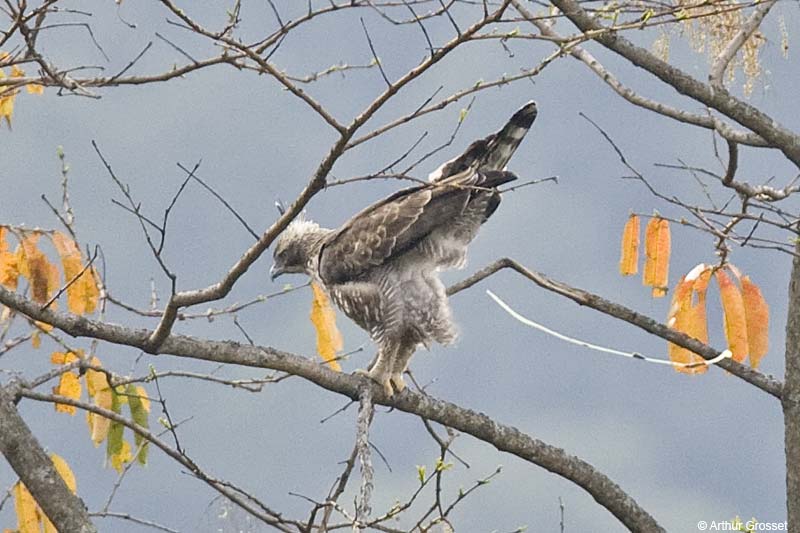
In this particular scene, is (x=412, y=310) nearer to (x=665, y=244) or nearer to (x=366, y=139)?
(x=665, y=244)

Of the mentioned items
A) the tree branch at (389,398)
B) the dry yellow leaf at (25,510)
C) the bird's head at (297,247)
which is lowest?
the dry yellow leaf at (25,510)

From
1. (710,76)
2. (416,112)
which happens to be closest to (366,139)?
(416,112)

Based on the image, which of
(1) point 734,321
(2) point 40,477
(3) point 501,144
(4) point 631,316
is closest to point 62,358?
(2) point 40,477

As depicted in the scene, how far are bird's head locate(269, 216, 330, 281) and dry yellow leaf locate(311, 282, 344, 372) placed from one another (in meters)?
1.25

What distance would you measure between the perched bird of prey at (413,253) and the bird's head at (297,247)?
537mm

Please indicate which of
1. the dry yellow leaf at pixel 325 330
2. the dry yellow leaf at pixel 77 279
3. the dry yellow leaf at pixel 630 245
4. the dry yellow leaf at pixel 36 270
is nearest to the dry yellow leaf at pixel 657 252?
the dry yellow leaf at pixel 630 245

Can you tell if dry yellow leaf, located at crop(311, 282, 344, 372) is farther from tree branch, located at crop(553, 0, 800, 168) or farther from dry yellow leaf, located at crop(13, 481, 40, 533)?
tree branch, located at crop(553, 0, 800, 168)

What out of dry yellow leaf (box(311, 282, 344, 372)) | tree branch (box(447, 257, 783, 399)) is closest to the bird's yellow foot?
dry yellow leaf (box(311, 282, 344, 372))

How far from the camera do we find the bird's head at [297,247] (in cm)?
A: 696

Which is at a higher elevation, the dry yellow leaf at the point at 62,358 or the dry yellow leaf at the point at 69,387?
the dry yellow leaf at the point at 62,358

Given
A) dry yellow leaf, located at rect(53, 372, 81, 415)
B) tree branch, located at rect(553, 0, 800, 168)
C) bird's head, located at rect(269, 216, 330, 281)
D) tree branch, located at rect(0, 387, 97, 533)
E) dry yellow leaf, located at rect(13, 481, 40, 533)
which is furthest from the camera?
bird's head, located at rect(269, 216, 330, 281)

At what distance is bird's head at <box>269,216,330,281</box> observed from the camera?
6.96m

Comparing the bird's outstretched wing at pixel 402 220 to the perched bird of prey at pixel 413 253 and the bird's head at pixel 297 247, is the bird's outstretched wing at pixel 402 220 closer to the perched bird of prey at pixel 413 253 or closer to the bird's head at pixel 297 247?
the perched bird of prey at pixel 413 253

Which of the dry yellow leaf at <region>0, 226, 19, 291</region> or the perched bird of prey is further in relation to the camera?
the perched bird of prey
